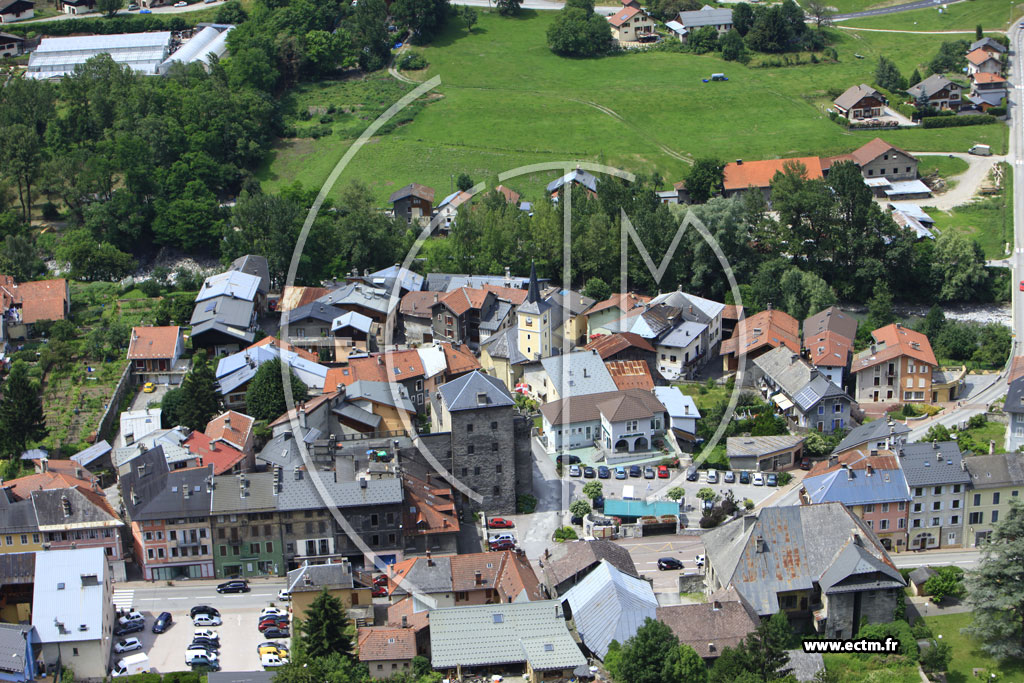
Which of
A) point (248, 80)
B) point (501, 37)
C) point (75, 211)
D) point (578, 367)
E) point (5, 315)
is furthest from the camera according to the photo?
point (501, 37)

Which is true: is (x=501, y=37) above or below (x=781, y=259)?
above

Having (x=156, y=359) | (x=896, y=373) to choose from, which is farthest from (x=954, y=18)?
(x=156, y=359)

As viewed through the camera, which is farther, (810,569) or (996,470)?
(996,470)

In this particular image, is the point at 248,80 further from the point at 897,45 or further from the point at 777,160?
the point at 897,45

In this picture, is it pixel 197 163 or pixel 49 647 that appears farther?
pixel 197 163

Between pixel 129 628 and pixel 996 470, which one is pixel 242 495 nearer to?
pixel 129 628


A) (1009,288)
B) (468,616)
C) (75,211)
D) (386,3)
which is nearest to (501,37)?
(386,3)
